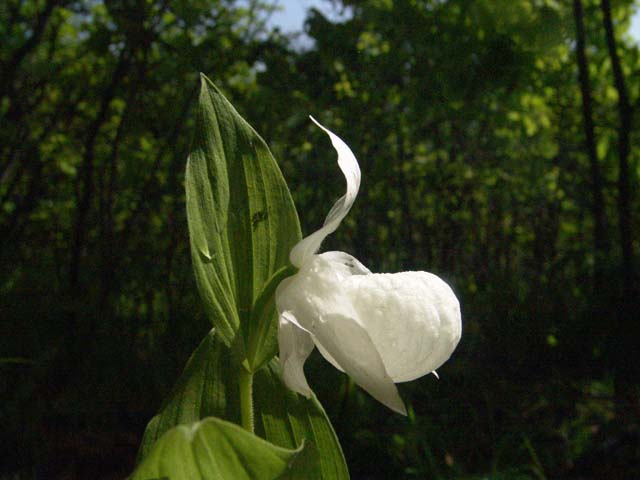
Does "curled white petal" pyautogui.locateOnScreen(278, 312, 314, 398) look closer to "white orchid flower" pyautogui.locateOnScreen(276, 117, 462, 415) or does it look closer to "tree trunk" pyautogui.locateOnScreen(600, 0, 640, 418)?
"white orchid flower" pyautogui.locateOnScreen(276, 117, 462, 415)

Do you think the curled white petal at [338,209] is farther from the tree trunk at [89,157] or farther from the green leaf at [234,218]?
the tree trunk at [89,157]

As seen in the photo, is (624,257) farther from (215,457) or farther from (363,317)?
(215,457)

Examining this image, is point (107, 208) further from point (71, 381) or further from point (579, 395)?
point (579, 395)

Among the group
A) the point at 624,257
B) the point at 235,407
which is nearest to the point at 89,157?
the point at 235,407

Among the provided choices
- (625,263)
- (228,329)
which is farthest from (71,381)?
(625,263)

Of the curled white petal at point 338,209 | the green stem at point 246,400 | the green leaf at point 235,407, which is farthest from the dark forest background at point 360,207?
the curled white petal at point 338,209
